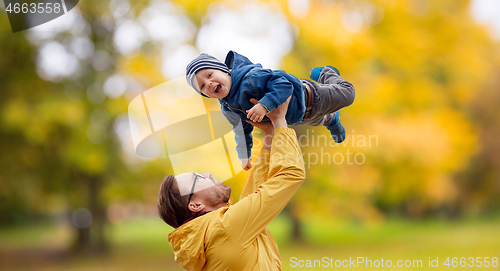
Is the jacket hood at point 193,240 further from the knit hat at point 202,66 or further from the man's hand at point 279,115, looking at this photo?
the knit hat at point 202,66

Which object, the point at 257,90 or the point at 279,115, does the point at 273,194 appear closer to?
the point at 279,115

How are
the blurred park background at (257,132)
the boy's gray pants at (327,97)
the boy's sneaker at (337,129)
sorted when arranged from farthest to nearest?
1. the blurred park background at (257,132)
2. the boy's sneaker at (337,129)
3. the boy's gray pants at (327,97)

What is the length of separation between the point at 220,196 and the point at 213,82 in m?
0.51

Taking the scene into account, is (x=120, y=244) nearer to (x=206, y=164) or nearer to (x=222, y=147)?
(x=206, y=164)

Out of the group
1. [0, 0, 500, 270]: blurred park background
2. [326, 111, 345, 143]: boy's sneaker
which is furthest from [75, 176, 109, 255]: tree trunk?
[326, 111, 345, 143]: boy's sneaker

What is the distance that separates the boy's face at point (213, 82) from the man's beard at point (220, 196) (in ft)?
1.36

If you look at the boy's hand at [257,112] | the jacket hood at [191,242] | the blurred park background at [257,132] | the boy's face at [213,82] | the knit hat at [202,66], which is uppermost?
the blurred park background at [257,132]

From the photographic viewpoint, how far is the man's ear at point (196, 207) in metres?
1.51

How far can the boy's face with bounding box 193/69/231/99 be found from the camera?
153cm

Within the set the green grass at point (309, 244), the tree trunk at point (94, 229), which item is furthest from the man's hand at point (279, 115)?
the tree trunk at point (94, 229)

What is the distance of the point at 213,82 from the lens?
5.03ft

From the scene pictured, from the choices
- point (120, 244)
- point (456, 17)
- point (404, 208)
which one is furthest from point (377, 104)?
point (404, 208)

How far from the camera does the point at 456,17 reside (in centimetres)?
718

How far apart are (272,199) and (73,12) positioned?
6968mm
